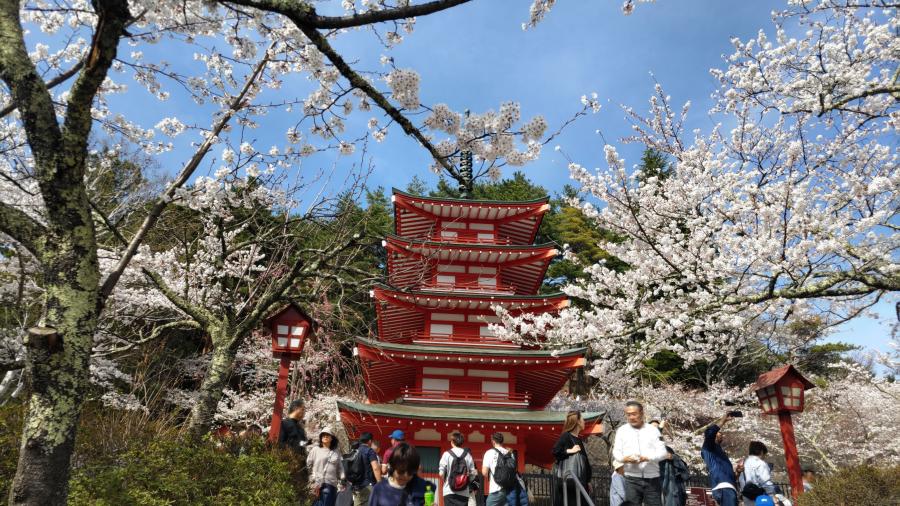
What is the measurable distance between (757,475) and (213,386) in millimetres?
6103

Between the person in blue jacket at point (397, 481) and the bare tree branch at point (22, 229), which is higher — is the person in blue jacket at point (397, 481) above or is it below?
below

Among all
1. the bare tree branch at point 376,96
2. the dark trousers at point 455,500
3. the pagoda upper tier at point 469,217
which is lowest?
the dark trousers at point 455,500

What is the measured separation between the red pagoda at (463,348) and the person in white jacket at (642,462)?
20.8 feet

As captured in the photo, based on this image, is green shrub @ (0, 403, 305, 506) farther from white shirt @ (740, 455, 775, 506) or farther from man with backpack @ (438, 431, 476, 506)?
white shirt @ (740, 455, 775, 506)

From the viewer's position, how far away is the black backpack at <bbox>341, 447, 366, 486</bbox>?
5707 millimetres

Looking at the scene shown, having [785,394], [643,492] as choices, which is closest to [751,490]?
[643,492]

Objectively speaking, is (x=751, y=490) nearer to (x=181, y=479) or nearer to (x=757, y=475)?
(x=757, y=475)

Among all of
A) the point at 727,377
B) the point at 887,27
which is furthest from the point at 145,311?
the point at 727,377

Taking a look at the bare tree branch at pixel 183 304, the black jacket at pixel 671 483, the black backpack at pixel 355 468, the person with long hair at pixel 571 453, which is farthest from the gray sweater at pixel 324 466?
the black jacket at pixel 671 483

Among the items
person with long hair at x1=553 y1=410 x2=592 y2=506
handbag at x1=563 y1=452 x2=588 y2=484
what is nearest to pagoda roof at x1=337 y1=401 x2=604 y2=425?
person with long hair at x1=553 y1=410 x2=592 y2=506

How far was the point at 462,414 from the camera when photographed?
469 inches

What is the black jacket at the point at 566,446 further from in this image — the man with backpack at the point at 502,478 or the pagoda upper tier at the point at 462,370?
the pagoda upper tier at the point at 462,370

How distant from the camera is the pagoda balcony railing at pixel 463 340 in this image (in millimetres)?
13406

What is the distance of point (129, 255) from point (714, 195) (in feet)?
22.4
